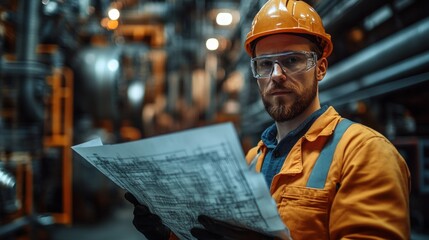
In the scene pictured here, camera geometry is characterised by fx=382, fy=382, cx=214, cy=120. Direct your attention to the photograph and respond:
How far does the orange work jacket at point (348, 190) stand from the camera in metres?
1.00

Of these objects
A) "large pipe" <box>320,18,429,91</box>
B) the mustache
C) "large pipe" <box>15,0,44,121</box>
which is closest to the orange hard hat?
the mustache

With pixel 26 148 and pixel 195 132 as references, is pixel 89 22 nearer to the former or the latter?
pixel 26 148

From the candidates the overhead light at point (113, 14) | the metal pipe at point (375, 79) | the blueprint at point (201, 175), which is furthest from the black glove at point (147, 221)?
the overhead light at point (113, 14)

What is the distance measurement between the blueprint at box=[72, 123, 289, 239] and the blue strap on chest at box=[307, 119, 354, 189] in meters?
0.20

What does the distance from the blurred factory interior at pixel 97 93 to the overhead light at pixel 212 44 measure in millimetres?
1245

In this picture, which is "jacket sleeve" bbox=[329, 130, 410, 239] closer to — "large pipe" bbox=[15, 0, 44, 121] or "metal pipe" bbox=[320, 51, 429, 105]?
"metal pipe" bbox=[320, 51, 429, 105]

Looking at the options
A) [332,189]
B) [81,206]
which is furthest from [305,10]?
[81,206]

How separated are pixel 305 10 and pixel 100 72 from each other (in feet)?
18.1

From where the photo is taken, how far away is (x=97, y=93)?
21.5 ft

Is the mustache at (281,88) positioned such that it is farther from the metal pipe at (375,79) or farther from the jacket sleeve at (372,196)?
the metal pipe at (375,79)

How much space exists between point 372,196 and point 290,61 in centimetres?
59

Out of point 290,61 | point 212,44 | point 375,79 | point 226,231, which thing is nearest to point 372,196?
point 226,231

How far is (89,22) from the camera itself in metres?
6.53

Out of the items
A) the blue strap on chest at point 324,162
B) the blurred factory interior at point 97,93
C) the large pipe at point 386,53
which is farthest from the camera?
the blurred factory interior at point 97,93
